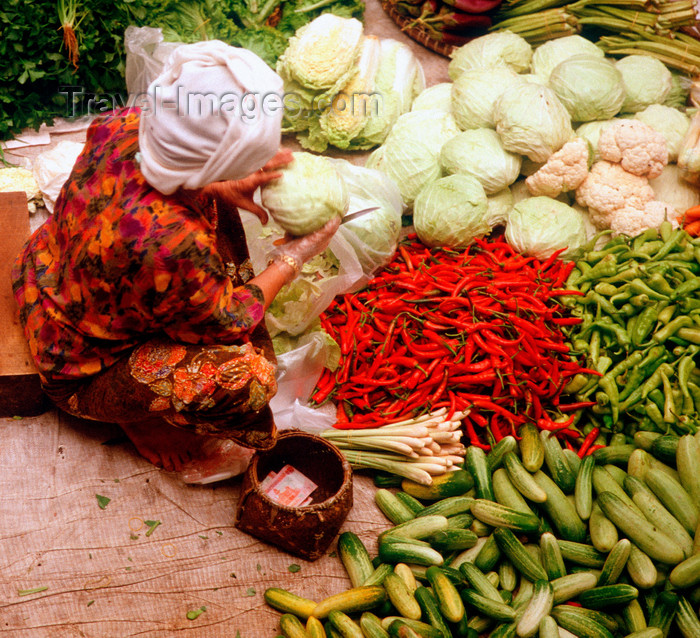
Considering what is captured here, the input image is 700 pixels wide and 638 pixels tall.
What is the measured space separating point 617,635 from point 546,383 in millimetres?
1044

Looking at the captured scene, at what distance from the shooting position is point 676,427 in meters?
2.76

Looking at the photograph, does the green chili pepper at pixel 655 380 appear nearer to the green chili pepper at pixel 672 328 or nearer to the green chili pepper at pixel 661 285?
the green chili pepper at pixel 672 328

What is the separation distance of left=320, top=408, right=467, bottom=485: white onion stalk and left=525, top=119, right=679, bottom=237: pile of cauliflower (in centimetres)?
153

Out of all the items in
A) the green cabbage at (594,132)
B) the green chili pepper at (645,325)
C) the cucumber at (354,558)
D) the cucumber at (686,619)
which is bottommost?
the cucumber at (354,558)

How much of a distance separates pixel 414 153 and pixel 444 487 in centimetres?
197

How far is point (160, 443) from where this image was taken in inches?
100

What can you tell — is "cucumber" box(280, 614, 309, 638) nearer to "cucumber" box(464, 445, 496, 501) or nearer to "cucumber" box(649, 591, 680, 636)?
"cucumber" box(464, 445, 496, 501)

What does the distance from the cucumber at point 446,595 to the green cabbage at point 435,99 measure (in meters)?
2.73

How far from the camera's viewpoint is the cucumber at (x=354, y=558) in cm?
234

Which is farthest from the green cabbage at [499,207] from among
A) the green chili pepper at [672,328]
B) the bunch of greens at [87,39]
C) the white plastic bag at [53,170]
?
the white plastic bag at [53,170]

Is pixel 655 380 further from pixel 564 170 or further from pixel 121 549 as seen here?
pixel 121 549

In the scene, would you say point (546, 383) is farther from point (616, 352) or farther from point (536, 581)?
point (536, 581)

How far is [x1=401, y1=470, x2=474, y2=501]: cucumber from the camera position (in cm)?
258

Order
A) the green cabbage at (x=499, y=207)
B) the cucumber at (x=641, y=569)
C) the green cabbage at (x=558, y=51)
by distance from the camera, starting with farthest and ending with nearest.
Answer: the green cabbage at (x=558, y=51)
the green cabbage at (x=499, y=207)
the cucumber at (x=641, y=569)
